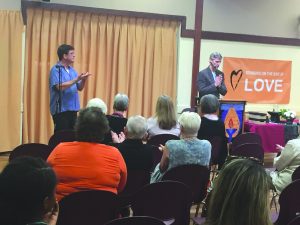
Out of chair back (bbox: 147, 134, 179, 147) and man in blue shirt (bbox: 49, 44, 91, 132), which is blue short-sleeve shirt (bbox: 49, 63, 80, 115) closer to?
man in blue shirt (bbox: 49, 44, 91, 132)

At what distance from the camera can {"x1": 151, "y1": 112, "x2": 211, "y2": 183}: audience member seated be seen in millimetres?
3141

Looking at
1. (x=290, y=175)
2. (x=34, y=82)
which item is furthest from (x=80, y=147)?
(x=34, y=82)

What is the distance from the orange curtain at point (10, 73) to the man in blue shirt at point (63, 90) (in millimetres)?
1736

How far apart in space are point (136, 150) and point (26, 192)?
178 centimetres

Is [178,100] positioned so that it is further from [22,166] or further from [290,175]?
[22,166]

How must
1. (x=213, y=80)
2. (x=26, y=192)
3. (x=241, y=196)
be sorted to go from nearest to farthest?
(x=26, y=192), (x=241, y=196), (x=213, y=80)

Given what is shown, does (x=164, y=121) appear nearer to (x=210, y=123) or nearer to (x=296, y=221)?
(x=210, y=123)

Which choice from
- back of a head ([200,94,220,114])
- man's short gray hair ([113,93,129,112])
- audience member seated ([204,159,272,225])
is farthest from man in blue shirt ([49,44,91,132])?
audience member seated ([204,159,272,225])

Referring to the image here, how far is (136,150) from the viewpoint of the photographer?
3.04 meters

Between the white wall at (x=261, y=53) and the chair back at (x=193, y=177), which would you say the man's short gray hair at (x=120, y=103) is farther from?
the white wall at (x=261, y=53)

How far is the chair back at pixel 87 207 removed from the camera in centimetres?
204

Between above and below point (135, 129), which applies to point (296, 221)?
below

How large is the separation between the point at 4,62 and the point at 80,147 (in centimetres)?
425

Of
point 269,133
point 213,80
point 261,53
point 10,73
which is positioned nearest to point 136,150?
point 213,80
